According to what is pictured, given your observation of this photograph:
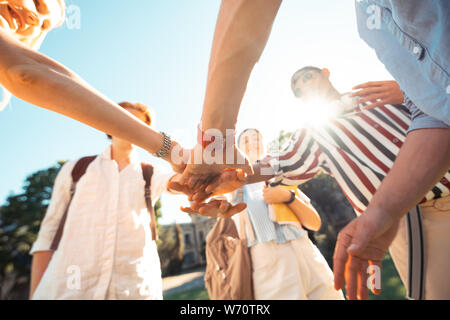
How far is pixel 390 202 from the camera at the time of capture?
98 centimetres

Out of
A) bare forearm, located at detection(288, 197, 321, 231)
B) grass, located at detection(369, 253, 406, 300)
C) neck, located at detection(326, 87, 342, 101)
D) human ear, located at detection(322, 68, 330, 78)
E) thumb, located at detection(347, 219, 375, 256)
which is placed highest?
human ear, located at detection(322, 68, 330, 78)

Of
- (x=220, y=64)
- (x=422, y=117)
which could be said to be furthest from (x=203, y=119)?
(x=422, y=117)

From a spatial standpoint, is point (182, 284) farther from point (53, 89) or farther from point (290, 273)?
point (53, 89)

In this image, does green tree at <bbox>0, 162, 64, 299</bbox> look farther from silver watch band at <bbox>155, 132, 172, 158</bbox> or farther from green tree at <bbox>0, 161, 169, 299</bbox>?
silver watch band at <bbox>155, 132, 172, 158</bbox>

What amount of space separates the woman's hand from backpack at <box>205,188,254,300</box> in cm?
34

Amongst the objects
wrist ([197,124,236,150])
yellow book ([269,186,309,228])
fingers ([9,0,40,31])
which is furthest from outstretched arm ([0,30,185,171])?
yellow book ([269,186,309,228])

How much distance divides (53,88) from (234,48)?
0.72m

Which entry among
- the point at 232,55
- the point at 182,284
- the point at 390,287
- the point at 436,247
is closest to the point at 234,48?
the point at 232,55

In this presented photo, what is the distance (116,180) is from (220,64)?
1.88 meters

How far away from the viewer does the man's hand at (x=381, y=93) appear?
5.77ft

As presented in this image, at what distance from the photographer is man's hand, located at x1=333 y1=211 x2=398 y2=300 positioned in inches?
35.6
